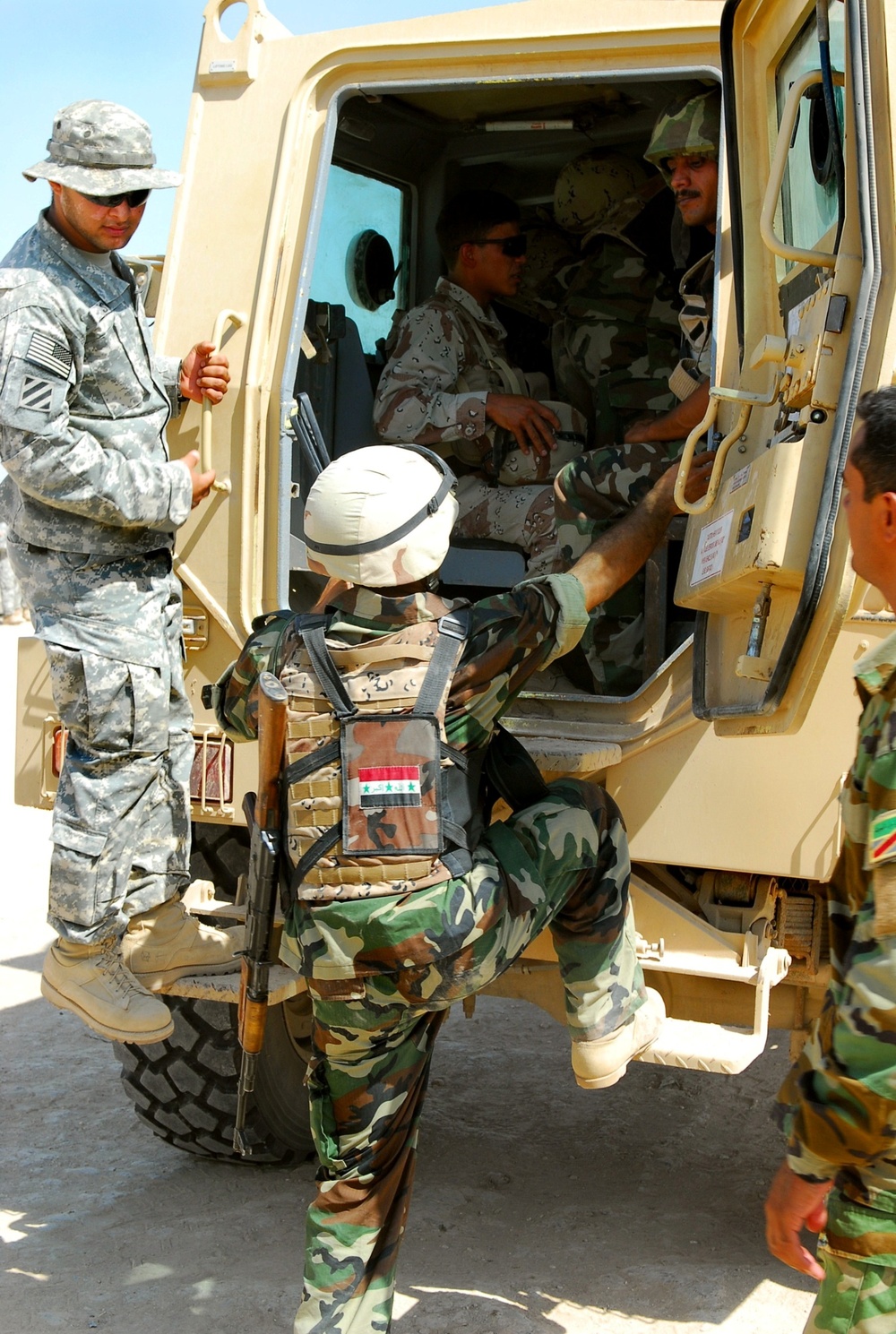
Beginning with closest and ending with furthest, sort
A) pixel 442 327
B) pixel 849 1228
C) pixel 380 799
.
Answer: pixel 849 1228 < pixel 380 799 < pixel 442 327

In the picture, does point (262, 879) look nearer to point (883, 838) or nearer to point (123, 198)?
point (883, 838)

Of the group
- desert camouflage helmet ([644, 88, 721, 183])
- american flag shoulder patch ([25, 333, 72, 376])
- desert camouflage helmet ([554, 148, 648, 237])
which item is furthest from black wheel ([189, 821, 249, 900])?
desert camouflage helmet ([554, 148, 648, 237])

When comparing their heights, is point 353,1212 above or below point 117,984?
below

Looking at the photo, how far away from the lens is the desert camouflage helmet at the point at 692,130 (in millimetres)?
3480

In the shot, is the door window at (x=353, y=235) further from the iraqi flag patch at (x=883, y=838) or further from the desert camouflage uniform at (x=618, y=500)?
the iraqi flag patch at (x=883, y=838)

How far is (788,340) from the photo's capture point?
2467 millimetres

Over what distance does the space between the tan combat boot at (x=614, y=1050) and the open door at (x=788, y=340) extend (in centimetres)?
58

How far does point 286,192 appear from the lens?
3.20 meters

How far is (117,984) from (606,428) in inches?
90.9

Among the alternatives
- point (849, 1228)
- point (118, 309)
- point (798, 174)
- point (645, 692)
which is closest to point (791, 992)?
point (645, 692)

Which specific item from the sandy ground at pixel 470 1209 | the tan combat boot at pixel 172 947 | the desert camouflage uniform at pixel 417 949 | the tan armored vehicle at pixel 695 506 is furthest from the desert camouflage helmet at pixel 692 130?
the sandy ground at pixel 470 1209

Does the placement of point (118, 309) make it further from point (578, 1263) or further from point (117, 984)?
point (578, 1263)

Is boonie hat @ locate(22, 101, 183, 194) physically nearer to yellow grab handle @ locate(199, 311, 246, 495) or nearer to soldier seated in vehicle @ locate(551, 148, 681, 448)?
yellow grab handle @ locate(199, 311, 246, 495)

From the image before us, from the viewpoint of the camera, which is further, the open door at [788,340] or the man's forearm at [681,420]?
the man's forearm at [681,420]
